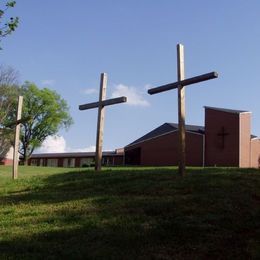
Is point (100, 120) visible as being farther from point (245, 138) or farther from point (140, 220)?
point (245, 138)

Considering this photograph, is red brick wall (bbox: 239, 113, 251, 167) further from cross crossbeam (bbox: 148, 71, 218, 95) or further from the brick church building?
cross crossbeam (bbox: 148, 71, 218, 95)

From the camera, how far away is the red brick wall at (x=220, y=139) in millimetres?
50969

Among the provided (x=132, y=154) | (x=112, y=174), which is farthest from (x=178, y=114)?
(x=132, y=154)

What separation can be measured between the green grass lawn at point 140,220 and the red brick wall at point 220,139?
38952 mm

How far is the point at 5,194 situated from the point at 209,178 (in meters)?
5.59

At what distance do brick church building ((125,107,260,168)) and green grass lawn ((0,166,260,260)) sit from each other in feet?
128

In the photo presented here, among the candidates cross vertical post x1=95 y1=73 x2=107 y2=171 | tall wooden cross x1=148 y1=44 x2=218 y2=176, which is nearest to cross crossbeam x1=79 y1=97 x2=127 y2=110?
cross vertical post x1=95 y1=73 x2=107 y2=171

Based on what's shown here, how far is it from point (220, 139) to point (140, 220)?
1755 inches

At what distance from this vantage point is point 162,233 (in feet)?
27.0

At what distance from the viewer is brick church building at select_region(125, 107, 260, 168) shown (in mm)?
51031

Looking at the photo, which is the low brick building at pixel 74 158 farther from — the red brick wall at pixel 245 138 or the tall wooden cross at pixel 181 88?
the tall wooden cross at pixel 181 88

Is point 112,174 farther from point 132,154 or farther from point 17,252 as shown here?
point 132,154

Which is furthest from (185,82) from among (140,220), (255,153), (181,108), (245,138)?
(255,153)

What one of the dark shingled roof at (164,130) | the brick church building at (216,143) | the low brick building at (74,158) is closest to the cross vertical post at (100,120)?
the brick church building at (216,143)
